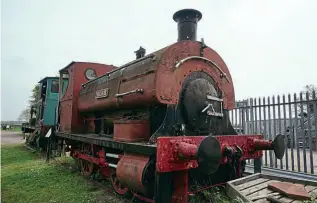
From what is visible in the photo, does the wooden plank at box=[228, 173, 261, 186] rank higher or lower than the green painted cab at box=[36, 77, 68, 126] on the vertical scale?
lower

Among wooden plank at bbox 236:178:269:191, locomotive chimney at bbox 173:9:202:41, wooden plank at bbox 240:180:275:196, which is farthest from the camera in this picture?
locomotive chimney at bbox 173:9:202:41

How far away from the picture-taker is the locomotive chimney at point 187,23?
4.42 m

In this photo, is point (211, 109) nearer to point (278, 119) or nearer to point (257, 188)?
point (257, 188)

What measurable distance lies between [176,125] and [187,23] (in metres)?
1.97

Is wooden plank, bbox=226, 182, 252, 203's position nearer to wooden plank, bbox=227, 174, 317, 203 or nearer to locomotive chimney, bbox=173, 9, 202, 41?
wooden plank, bbox=227, 174, 317, 203

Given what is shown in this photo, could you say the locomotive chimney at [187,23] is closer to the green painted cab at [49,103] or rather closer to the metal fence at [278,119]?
the metal fence at [278,119]

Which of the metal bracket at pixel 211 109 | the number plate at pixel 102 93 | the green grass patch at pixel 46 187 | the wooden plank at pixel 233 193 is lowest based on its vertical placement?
the green grass patch at pixel 46 187

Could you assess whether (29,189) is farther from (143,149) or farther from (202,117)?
(202,117)

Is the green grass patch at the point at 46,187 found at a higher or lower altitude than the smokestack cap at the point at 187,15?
lower

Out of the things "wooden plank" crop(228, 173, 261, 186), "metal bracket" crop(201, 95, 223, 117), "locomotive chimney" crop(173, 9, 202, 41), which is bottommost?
"wooden plank" crop(228, 173, 261, 186)

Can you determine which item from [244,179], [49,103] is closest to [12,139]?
[49,103]

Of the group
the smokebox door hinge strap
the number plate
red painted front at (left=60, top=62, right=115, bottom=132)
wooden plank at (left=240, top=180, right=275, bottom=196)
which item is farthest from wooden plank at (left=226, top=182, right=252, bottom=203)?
red painted front at (left=60, top=62, right=115, bottom=132)

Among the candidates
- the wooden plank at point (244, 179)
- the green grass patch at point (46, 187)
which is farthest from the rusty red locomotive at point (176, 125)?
the green grass patch at point (46, 187)

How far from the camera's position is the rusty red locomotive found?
10.1 feet
